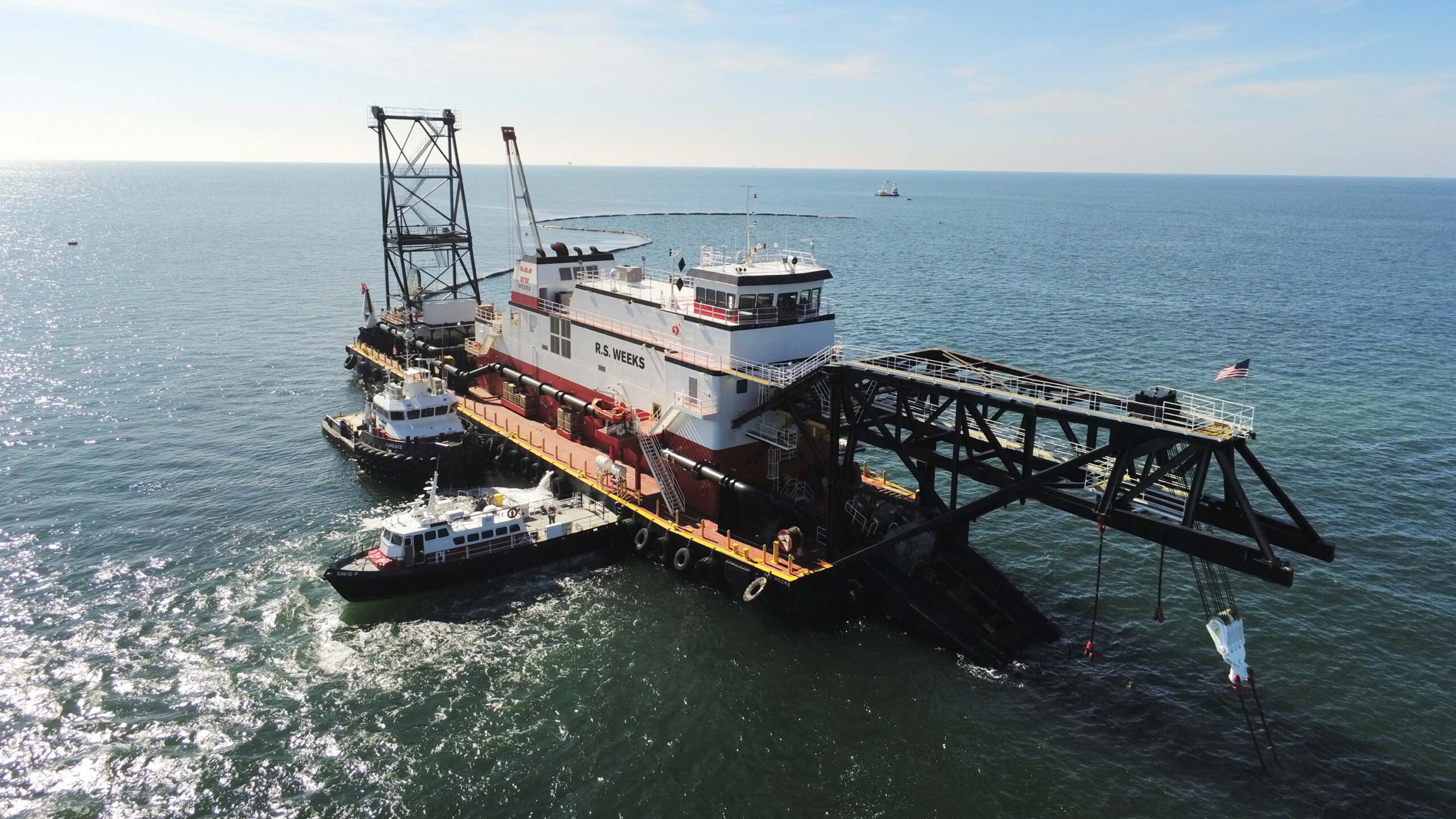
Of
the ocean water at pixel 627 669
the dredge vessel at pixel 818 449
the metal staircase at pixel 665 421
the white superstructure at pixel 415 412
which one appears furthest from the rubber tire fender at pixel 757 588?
the white superstructure at pixel 415 412

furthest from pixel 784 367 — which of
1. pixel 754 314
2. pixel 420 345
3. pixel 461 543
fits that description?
pixel 420 345

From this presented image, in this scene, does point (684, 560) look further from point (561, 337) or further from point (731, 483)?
point (561, 337)

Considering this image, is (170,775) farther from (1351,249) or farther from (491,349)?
(1351,249)

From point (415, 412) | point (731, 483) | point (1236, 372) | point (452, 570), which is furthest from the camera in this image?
point (415, 412)

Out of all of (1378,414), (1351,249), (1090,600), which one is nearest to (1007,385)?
(1090,600)

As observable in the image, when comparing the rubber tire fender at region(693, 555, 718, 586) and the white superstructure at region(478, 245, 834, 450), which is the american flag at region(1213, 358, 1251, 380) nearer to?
the white superstructure at region(478, 245, 834, 450)

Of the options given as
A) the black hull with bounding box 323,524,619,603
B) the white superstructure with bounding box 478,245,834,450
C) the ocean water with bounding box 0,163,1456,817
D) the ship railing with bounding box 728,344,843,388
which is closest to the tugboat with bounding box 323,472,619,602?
the black hull with bounding box 323,524,619,603
